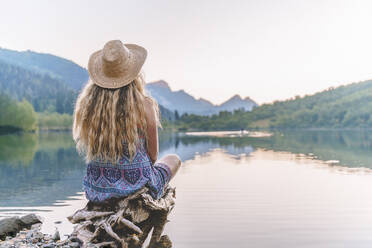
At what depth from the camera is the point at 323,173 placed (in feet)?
33.3

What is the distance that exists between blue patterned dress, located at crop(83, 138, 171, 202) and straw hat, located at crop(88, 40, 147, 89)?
68 centimetres

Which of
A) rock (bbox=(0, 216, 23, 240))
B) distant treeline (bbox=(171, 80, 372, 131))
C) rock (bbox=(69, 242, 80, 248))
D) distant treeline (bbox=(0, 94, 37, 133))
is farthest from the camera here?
distant treeline (bbox=(171, 80, 372, 131))

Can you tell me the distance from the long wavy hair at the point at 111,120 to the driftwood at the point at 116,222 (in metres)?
0.52

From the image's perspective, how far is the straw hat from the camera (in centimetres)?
398

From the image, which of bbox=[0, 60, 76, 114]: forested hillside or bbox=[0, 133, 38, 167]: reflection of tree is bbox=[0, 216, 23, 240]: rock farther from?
bbox=[0, 60, 76, 114]: forested hillside

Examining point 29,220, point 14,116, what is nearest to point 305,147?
point 29,220

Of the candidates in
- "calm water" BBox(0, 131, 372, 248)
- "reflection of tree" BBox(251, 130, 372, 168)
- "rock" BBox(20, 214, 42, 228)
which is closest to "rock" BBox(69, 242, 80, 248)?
"calm water" BBox(0, 131, 372, 248)

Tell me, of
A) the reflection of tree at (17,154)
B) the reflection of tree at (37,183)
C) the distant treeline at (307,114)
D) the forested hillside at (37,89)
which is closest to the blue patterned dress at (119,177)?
the reflection of tree at (37,183)

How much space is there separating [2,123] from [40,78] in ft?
337

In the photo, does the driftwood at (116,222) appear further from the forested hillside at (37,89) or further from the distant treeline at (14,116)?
the forested hillside at (37,89)

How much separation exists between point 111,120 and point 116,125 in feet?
0.25

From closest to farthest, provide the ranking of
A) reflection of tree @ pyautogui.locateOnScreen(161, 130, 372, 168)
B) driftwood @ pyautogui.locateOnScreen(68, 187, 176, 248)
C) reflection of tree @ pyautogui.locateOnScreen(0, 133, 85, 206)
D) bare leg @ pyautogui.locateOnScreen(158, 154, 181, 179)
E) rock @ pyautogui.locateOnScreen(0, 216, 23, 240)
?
driftwood @ pyautogui.locateOnScreen(68, 187, 176, 248)
rock @ pyautogui.locateOnScreen(0, 216, 23, 240)
bare leg @ pyautogui.locateOnScreen(158, 154, 181, 179)
reflection of tree @ pyautogui.locateOnScreen(0, 133, 85, 206)
reflection of tree @ pyautogui.locateOnScreen(161, 130, 372, 168)

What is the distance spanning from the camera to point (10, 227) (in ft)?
15.1

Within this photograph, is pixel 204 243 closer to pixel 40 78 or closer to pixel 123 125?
pixel 123 125
